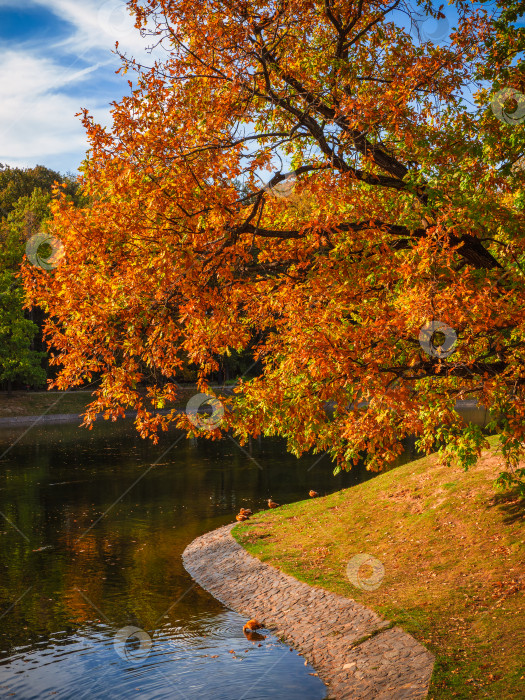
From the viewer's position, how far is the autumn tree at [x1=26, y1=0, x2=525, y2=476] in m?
9.13

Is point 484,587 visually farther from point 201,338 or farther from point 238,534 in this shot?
point 238,534

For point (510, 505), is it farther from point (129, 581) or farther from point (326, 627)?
point (129, 581)

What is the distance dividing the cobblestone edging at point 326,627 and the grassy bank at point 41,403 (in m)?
37.0

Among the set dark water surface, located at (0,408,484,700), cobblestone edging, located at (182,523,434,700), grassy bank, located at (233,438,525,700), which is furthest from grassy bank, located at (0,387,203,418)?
cobblestone edging, located at (182,523,434,700)

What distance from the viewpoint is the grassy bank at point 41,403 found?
5572 cm

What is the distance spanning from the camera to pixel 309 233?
10508mm

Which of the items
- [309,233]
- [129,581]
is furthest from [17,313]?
[309,233]

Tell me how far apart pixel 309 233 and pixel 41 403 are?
52.6 m

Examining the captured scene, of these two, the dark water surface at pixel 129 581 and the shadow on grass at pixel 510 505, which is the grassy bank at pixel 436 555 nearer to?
the shadow on grass at pixel 510 505

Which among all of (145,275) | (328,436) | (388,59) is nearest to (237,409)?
(328,436)

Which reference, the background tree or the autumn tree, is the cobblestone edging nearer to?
the autumn tree

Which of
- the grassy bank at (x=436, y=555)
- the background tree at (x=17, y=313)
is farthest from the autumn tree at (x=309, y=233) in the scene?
the background tree at (x=17, y=313)

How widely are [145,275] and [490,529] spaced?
1030 centimetres

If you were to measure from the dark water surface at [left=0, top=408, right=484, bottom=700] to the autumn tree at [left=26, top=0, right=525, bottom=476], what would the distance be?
15.1 ft
